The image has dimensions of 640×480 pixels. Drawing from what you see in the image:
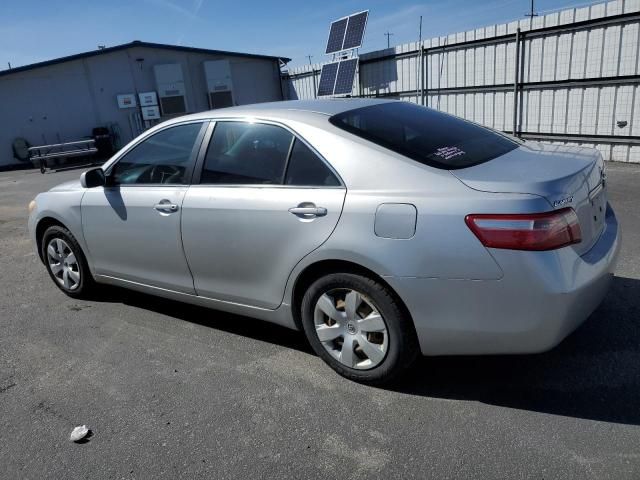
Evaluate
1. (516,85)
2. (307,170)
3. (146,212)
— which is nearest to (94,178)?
(146,212)

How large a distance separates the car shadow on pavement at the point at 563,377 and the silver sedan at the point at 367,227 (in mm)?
357

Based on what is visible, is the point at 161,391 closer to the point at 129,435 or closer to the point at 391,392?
the point at 129,435

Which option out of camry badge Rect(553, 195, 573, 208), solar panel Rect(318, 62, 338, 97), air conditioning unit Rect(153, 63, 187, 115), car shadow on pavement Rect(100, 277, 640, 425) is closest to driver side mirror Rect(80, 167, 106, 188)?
car shadow on pavement Rect(100, 277, 640, 425)

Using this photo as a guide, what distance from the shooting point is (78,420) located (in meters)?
2.84

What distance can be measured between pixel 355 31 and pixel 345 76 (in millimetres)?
1509

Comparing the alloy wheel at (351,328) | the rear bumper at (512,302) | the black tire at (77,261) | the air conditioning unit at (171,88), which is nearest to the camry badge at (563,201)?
the rear bumper at (512,302)

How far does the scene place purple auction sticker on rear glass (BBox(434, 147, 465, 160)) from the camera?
283 centimetres

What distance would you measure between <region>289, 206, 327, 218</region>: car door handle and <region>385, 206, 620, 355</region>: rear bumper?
21.7 inches

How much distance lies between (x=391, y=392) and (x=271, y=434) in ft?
2.36

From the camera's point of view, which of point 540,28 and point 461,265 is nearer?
point 461,265

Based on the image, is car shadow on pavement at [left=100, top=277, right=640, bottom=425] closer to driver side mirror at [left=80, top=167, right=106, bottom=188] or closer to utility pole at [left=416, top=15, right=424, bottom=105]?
driver side mirror at [left=80, top=167, right=106, bottom=188]

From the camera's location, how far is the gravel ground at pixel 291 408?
2.34 metres

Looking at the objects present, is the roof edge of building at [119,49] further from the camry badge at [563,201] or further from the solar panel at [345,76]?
the camry badge at [563,201]

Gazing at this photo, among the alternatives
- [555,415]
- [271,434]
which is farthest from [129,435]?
[555,415]
